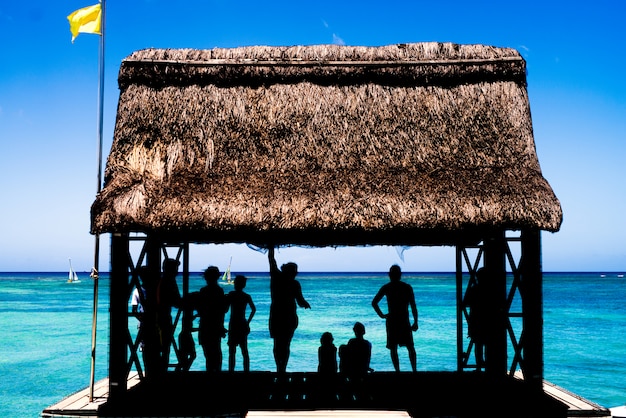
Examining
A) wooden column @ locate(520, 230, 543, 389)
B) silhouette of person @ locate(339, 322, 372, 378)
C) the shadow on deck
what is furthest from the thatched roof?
the shadow on deck

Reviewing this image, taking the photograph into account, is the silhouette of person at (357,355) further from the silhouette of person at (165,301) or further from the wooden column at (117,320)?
the wooden column at (117,320)

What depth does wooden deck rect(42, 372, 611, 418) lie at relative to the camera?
5.98 metres

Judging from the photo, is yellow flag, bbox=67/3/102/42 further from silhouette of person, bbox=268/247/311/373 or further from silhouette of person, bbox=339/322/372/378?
silhouette of person, bbox=339/322/372/378

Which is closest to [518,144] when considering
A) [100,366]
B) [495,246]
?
[495,246]

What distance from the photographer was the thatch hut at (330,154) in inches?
234

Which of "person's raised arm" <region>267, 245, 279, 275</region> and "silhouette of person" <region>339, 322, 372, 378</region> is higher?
"person's raised arm" <region>267, 245, 279, 275</region>

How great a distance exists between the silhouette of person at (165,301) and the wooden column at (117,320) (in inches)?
33.1

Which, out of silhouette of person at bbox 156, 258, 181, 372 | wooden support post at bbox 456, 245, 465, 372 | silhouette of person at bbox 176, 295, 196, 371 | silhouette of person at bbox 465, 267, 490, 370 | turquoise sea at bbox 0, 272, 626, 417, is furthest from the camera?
turquoise sea at bbox 0, 272, 626, 417

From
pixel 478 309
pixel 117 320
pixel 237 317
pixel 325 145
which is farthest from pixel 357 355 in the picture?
pixel 117 320

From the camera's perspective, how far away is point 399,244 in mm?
8547

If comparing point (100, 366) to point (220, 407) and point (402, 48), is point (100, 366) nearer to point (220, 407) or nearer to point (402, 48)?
point (220, 407)

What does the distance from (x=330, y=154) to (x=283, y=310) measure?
207 cm

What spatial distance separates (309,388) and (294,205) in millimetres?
2299

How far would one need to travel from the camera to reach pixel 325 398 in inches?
252
